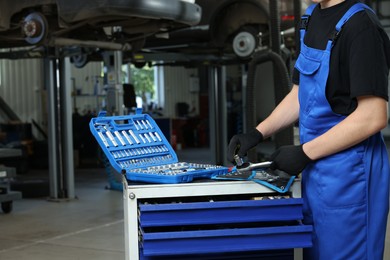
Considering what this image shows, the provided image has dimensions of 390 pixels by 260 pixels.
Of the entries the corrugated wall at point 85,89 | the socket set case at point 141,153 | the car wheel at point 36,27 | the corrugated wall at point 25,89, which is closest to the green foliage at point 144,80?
the corrugated wall at point 85,89

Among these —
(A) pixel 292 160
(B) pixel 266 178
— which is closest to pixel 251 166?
(B) pixel 266 178

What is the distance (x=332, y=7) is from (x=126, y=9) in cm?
328

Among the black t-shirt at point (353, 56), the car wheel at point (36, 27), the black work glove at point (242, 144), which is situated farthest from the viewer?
the car wheel at point (36, 27)

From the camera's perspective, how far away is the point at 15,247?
447cm

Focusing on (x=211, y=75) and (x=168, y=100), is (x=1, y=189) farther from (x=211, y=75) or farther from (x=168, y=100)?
(x=168, y=100)

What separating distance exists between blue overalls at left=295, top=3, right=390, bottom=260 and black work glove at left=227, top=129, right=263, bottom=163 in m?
0.21

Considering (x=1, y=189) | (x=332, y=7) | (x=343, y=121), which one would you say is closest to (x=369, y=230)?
(x=343, y=121)

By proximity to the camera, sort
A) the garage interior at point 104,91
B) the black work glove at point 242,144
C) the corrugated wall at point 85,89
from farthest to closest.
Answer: the corrugated wall at point 85,89 < the garage interior at point 104,91 < the black work glove at point 242,144

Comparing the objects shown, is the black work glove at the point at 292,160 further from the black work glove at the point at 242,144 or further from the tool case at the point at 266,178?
the black work glove at the point at 242,144

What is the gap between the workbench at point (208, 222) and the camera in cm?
160

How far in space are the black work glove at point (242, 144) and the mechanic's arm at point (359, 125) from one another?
1.01 feet

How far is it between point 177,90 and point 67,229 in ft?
38.6

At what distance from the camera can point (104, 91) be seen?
816 centimetres

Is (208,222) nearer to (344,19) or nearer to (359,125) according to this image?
(359,125)
